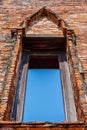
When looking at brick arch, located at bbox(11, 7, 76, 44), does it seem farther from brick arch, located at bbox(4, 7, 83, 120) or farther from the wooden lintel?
the wooden lintel

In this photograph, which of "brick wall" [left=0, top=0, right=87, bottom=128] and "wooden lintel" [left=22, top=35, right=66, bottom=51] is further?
"wooden lintel" [left=22, top=35, right=66, bottom=51]

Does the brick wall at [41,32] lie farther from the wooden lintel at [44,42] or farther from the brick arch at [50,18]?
the wooden lintel at [44,42]

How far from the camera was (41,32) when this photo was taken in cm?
504

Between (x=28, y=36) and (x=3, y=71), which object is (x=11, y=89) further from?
(x=28, y=36)

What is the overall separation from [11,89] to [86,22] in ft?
8.65

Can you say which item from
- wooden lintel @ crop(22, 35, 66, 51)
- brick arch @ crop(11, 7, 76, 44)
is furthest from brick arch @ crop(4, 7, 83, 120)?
wooden lintel @ crop(22, 35, 66, 51)

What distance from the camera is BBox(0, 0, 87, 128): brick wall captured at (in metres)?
3.39

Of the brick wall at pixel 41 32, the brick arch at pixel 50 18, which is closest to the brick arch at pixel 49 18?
the brick arch at pixel 50 18

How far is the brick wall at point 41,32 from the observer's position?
11.1 feet

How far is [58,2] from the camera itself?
6.13 m

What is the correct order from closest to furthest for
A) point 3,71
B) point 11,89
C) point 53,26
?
point 11,89 < point 3,71 < point 53,26

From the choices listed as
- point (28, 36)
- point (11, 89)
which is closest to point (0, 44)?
point (28, 36)

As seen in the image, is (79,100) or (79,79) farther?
(79,79)

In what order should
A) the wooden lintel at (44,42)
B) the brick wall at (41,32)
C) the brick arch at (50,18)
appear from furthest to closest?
the wooden lintel at (44,42), the brick arch at (50,18), the brick wall at (41,32)
